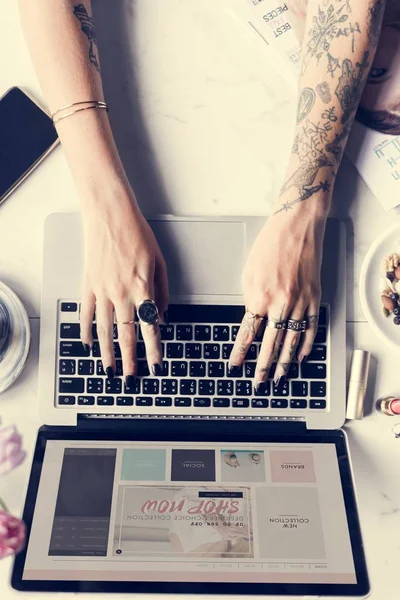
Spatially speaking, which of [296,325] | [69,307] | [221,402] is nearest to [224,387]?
[221,402]

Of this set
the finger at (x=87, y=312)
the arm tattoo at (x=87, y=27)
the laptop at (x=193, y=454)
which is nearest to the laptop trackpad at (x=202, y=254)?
the laptop at (x=193, y=454)

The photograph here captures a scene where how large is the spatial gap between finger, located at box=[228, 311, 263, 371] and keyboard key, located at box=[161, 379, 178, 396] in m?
0.07

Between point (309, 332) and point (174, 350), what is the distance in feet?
0.56

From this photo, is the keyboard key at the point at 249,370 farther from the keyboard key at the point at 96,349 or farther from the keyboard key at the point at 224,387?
the keyboard key at the point at 96,349

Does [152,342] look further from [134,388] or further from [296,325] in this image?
[296,325]

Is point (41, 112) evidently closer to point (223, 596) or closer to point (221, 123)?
point (221, 123)

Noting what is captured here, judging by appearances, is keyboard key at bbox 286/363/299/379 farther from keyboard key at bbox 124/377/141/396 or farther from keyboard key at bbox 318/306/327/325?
keyboard key at bbox 124/377/141/396

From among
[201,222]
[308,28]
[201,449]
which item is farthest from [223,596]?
[308,28]

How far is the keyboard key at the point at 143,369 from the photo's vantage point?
69 centimetres

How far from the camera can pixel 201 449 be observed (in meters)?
0.67

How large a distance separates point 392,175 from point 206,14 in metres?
0.34

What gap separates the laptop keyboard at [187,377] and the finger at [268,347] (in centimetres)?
1

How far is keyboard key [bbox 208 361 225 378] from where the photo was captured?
2.27 feet

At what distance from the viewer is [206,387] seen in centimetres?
69
